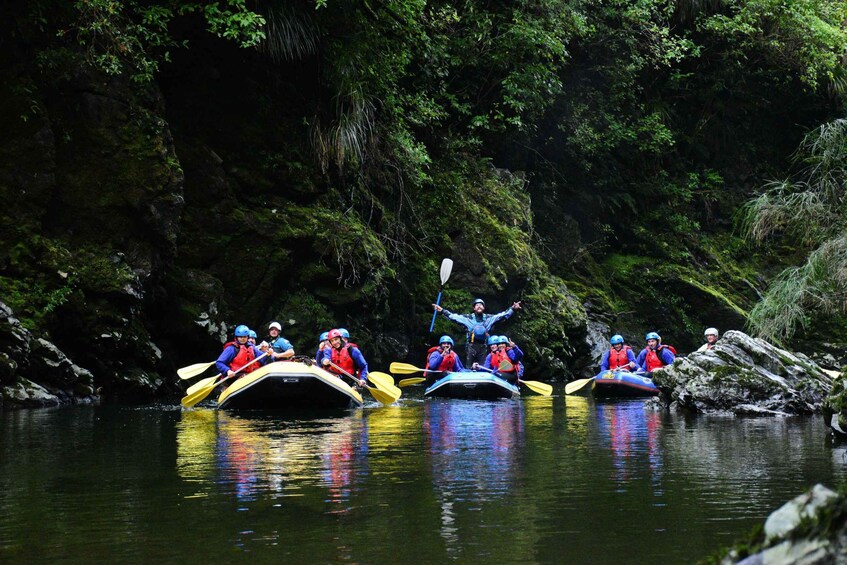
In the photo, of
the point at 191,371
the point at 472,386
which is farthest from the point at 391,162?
the point at 191,371

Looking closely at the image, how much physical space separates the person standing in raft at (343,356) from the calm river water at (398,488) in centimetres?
383

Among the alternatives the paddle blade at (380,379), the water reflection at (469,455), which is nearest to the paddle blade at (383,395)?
the paddle blade at (380,379)

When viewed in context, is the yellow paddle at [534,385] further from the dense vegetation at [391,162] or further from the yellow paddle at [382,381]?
the dense vegetation at [391,162]

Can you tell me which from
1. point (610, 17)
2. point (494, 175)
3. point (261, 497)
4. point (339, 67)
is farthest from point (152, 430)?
point (610, 17)

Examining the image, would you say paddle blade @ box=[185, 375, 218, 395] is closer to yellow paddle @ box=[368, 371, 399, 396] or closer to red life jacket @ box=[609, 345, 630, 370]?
yellow paddle @ box=[368, 371, 399, 396]

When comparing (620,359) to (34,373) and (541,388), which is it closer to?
(541,388)

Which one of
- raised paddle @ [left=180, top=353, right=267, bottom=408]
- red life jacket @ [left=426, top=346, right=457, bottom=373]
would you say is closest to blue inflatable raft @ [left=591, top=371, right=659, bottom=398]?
red life jacket @ [left=426, top=346, right=457, bottom=373]

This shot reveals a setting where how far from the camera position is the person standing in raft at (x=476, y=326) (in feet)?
59.7

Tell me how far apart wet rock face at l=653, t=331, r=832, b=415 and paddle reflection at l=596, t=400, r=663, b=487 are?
0.53 meters

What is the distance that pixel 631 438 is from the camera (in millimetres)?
8555

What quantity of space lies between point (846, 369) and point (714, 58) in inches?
764

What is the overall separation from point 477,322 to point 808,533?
16162mm

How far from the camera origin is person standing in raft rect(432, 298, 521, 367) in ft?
59.7

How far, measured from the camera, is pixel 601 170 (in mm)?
25031
